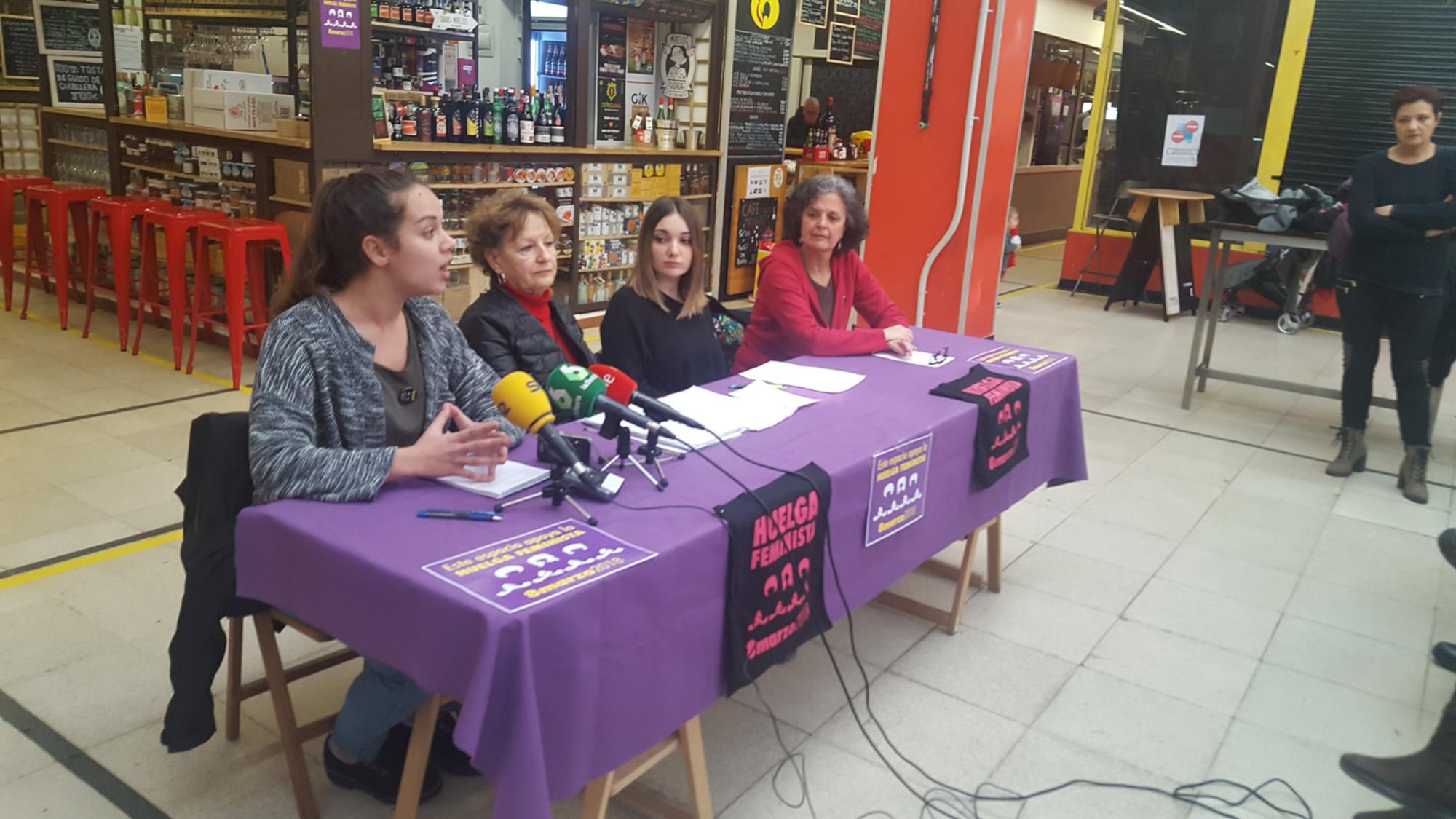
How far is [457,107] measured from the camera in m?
5.71

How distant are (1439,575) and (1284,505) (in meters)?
0.68

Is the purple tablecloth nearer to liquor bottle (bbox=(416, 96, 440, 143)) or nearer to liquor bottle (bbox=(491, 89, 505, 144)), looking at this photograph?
liquor bottle (bbox=(416, 96, 440, 143))

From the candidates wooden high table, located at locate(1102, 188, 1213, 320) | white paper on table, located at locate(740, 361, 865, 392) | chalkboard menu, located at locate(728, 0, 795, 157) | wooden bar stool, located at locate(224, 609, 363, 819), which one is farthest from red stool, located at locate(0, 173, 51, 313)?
wooden high table, located at locate(1102, 188, 1213, 320)

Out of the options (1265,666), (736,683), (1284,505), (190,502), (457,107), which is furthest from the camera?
(457,107)

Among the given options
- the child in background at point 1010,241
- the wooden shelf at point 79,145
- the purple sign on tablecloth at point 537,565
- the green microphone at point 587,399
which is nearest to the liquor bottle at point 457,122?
the wooden shelf at point 79,145

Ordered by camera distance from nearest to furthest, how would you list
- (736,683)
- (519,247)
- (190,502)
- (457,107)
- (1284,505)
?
(736,683), (190,502), (519,247), (1284,505), (457,107)

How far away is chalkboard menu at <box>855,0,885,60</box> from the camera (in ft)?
29.0

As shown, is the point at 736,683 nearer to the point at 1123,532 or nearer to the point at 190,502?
the point at 190,502

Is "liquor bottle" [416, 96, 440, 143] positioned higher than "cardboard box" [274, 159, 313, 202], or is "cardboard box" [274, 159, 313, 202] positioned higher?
"liquor bottle" [416, 96, 440, 143]

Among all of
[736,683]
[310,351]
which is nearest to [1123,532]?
[736,683]

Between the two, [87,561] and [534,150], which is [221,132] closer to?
[534,150]

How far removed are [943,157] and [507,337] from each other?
3909 mm

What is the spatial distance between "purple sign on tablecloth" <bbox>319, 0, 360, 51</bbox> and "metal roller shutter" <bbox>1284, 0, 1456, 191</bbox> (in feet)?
23.1

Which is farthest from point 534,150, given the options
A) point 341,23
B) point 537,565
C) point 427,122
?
point 537,565
